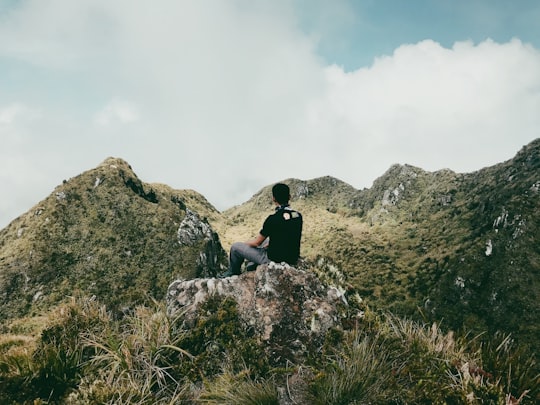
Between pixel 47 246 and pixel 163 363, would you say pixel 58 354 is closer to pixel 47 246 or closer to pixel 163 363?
pixel 163 363

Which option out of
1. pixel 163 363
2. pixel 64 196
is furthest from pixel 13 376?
pixel 64 196

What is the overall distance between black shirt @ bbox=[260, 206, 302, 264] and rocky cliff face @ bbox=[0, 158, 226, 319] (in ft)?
212

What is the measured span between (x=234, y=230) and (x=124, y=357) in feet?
527

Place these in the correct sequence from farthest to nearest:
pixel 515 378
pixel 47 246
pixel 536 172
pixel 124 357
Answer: pixel 536 172 < pixel 47 246 < pixel 124 357 < pixel 515 378

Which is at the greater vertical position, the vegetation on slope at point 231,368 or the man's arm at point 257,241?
the man's arm at point 257,241

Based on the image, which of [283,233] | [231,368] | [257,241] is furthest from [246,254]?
[231,368]

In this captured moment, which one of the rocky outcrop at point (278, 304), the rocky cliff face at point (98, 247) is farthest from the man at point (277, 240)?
the rocky cliff face at point (98, 247)

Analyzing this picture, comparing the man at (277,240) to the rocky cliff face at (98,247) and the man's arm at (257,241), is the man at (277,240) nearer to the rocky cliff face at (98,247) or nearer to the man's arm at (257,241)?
the man's arm at (257,241)

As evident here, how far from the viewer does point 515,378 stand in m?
5.06

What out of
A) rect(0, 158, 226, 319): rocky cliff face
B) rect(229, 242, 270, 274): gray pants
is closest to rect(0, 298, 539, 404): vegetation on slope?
Result: rect(229, 242, 270, 274): gray pants

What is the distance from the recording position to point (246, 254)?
8.40m

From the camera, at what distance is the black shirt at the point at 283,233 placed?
781 centimetres

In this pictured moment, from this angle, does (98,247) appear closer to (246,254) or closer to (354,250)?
(354,250)

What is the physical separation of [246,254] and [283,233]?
116 centimetres
